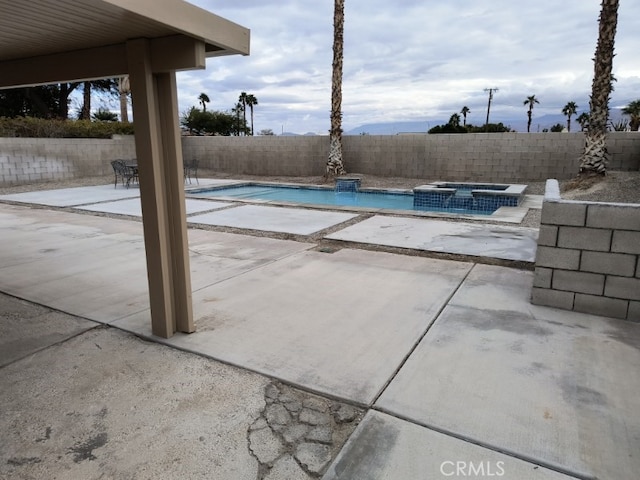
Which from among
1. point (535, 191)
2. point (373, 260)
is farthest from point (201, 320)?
point (535, 191)

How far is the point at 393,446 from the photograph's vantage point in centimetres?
196

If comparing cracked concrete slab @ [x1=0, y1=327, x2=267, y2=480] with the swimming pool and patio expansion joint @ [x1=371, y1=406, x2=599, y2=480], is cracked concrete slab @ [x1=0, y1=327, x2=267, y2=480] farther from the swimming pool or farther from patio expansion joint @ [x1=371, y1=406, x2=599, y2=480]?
the swimming pool

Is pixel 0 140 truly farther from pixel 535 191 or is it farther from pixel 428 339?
pixel 535 191

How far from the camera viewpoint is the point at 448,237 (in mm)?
6074

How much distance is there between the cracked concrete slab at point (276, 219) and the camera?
6902 millimetres

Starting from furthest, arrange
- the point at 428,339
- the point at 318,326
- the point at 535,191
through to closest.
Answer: the point at 535,191, the point at 318,326, the point at 428,339

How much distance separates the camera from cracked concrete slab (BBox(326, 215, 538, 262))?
17.5 ft

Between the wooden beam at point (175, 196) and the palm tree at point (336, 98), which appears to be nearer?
the wooden beam at point (175, 196)

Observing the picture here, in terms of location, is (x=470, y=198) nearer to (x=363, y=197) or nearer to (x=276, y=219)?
(x=363, y=197)

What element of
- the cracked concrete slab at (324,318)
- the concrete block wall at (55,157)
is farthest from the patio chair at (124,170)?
the cracked concrete slab at (324,318)

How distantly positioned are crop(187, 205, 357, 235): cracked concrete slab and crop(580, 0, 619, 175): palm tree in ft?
19.6

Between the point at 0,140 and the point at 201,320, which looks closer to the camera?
the point at 201,320

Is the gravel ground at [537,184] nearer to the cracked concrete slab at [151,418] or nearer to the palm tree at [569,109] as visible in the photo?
the cracked concrete slab at [151,418]

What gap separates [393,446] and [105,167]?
52.0 ft
